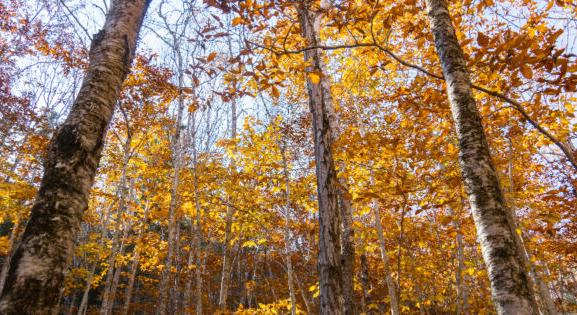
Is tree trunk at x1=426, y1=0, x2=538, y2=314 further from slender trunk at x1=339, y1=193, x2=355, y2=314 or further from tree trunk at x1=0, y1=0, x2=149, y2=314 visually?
tree trunk at x1=0, y1=0, x2=149, y2=314

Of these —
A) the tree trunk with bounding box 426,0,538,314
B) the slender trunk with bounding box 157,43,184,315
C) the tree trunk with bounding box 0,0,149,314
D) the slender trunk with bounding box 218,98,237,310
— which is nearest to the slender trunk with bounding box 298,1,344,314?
the tree trunk with bounding box 426,0,538,314

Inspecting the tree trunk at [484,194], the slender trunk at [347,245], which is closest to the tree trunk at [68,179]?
the tree trunk at [484,194]

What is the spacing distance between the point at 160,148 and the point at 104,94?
1234 cm

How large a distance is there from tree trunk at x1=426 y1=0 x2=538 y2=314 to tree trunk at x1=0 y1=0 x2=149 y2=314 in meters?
2.59

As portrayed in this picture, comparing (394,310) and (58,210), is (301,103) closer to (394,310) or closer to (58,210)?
(394,310)

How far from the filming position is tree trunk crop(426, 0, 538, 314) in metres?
1.78

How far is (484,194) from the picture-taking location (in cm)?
207

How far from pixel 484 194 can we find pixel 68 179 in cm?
279

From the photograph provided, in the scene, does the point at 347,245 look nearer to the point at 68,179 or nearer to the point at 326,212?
the point at 326,212

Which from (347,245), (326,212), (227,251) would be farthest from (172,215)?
(326,212)

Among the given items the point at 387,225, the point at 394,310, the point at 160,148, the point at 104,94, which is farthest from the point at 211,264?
the point at 104,94

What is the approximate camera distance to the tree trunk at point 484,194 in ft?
5.83

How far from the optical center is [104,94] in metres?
2.40

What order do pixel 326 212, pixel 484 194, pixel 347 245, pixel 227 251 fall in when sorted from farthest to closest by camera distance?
pixel 227 251 → pixel 347 245 → pixel 326 212 → pixel 484 194
